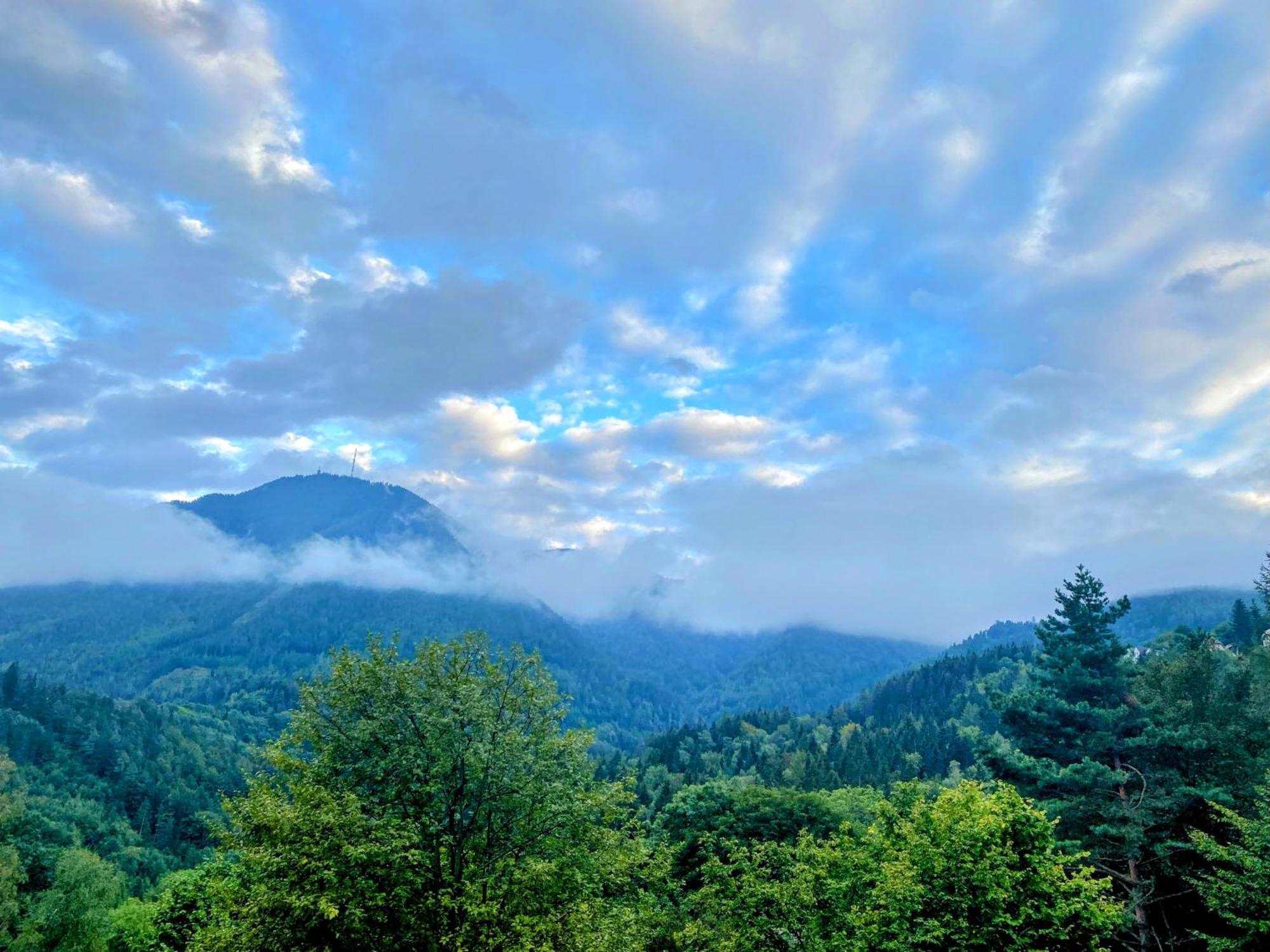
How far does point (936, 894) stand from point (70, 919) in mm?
83380

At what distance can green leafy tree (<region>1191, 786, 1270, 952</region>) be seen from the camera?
2888 cm

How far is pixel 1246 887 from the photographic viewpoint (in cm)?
2992

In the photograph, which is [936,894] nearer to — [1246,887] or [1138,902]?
[1246,887]

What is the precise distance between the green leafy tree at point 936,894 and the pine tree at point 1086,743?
672 centimetres

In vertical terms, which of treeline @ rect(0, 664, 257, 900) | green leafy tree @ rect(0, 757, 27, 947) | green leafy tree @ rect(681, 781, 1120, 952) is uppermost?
green leafy tree @ rect(681, 781, 1120, 952)

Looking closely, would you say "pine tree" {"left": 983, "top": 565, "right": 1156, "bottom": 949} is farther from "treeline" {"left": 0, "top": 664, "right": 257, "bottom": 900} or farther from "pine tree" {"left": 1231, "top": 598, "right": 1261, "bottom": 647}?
"pine tree" {"left": 1231, "top": 598, "right": 1261, "bottom": 647}

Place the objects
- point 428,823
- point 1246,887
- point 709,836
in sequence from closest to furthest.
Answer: point 428,823, point 1246,887, point 709,836

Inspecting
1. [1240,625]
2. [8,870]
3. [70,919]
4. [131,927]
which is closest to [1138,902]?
[131,927]

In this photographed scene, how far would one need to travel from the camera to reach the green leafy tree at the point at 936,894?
26719 mm

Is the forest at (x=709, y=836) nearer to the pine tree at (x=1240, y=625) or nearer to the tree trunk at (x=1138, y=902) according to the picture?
the tree trunk at (x=1138, y=902)

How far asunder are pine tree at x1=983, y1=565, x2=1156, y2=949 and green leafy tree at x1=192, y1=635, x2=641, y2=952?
92.8 ft

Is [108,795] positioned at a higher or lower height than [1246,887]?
lower

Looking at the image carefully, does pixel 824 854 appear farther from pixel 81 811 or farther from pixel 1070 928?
pixel 81 811

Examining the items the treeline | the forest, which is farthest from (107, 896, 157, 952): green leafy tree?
the treeline
